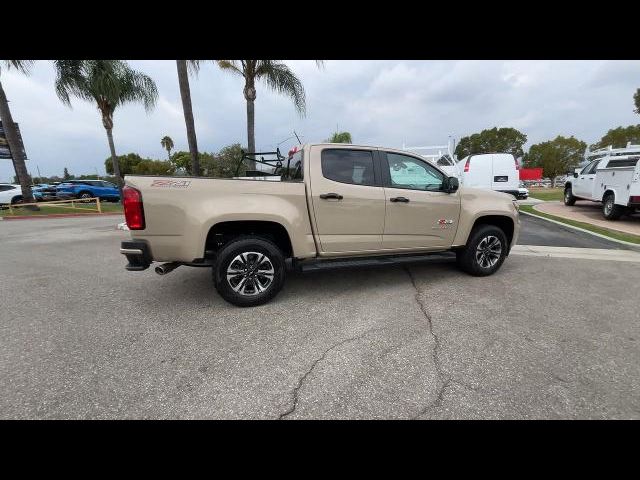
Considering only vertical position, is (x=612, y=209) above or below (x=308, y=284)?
above

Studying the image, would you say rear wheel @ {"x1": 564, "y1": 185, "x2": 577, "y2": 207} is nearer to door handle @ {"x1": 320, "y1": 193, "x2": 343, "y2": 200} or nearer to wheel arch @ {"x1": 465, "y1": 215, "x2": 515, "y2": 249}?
wheel arch @ {"x1": 465, "y1": 215, "x2": 515, "y2": 249}

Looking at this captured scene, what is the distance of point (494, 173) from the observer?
35.7ft

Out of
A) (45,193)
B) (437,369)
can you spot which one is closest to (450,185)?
Answer: (437,369)

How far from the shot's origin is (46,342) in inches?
107

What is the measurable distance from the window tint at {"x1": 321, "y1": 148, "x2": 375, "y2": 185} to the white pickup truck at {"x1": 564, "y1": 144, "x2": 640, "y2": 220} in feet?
27.2

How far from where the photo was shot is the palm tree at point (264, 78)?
378 inches

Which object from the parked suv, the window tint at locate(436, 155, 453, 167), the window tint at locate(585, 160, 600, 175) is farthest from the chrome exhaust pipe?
the parked suv

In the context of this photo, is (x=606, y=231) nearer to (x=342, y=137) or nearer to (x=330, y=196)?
(x=330, y=196)

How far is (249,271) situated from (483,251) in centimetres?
346

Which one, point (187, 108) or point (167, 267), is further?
point (187, 108)

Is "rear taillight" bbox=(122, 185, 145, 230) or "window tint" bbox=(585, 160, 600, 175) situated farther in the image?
"window tint" bbox=(585, 160, 600, 175)

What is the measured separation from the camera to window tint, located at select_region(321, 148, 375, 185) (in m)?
3.57

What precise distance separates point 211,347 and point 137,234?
1443mm
